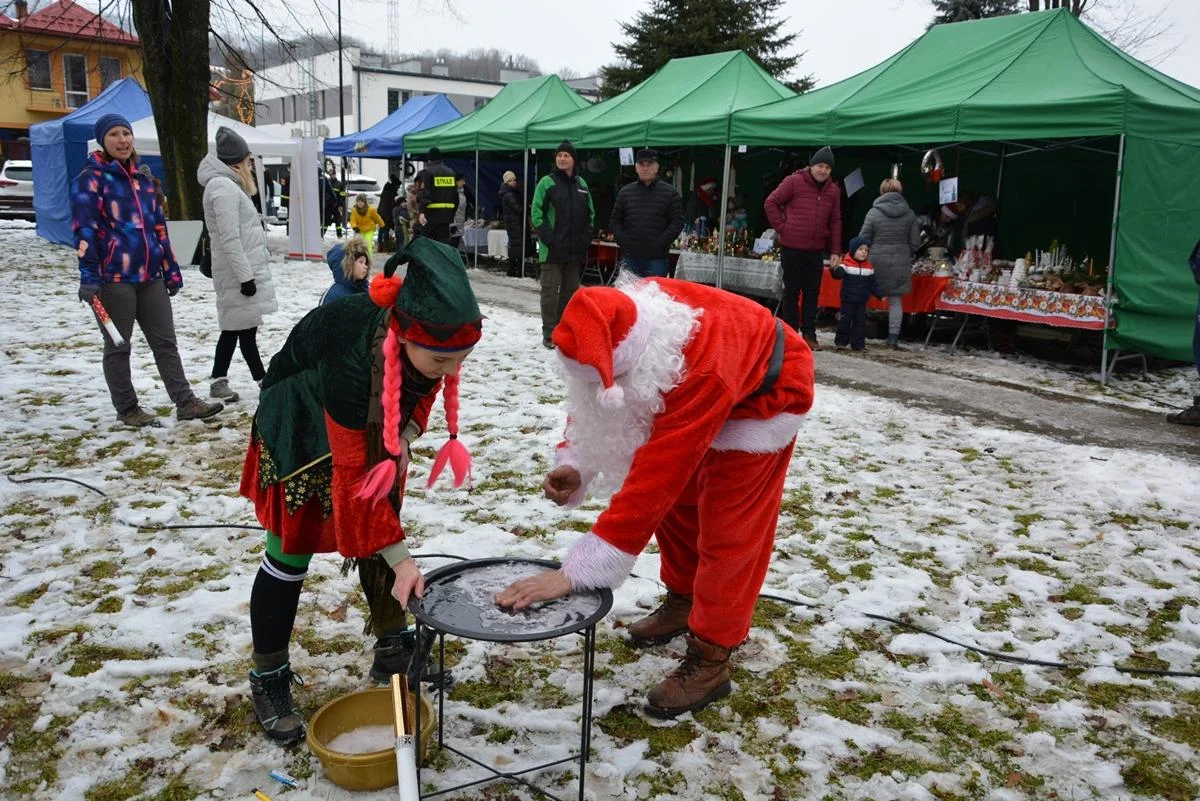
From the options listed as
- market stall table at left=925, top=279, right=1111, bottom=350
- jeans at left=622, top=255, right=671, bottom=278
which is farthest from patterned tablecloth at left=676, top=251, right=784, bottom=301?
market stall table at left=925, top=279, right=1111, bottom=350

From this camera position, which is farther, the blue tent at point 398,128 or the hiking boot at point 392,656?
the blue tent at point 398,128

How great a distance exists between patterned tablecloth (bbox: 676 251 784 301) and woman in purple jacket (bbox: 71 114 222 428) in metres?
5.98

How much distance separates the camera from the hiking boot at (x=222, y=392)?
596cm

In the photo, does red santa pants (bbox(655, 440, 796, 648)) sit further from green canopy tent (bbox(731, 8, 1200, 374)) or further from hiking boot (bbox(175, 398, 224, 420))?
green canopy tent (bbox(731, 8, 1200, 374))

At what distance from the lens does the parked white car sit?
70.7ft

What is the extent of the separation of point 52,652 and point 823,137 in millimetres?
8170

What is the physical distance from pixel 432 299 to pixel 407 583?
0.66m

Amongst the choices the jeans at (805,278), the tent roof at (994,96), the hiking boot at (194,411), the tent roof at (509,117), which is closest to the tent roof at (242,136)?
the tent roof at (509,117)

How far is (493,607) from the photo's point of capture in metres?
2.05

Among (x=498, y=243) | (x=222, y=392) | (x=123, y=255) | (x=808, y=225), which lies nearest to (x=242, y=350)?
(x=222, y=392)

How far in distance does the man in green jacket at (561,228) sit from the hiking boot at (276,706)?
222 inches

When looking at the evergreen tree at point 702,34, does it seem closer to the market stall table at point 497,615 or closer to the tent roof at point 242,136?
the tent roof at point 242,136

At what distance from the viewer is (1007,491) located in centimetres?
480

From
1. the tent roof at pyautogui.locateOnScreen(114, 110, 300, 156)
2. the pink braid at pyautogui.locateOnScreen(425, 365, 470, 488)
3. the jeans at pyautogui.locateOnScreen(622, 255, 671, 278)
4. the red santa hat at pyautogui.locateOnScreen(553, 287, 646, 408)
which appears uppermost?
the tent roof at pyautogui.locateOnScreen(114, 110, 300, 156)
